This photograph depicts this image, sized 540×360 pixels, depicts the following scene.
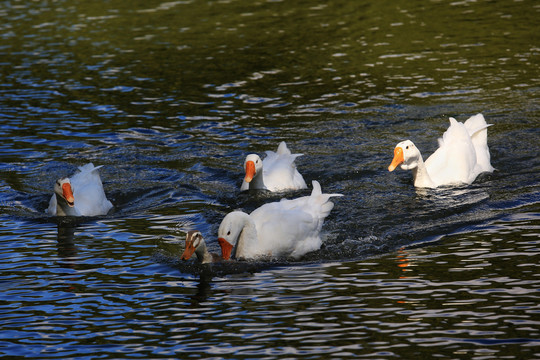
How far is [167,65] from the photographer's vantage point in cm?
2072

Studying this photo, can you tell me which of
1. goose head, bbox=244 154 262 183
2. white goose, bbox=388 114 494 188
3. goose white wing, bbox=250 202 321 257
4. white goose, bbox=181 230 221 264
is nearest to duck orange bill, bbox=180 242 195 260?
white goose, bbox=181 230 221 264

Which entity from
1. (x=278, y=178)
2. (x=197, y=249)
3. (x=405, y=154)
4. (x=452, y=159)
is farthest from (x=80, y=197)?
(x=452, y=159)

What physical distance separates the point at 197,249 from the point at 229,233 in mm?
436

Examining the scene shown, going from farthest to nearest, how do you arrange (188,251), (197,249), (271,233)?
(271,233) < (197,249) < (188,251)

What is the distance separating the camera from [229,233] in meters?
9.51

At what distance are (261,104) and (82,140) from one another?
3774mm

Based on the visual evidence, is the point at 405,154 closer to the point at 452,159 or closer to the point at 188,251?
the point at 452,159

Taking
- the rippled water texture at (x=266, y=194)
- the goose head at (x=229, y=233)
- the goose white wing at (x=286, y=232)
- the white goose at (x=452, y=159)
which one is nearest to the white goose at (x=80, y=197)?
the rippled water texture at (x=266, y=194)

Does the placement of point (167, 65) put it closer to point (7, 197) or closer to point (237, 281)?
point (7, 197)

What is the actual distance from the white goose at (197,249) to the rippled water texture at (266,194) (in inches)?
7.4

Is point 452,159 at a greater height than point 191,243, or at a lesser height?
greater

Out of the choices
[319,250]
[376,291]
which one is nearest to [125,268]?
[319,250]

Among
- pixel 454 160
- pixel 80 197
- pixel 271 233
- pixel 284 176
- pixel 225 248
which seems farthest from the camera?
pixel 284 176

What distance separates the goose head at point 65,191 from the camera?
1156 cm
